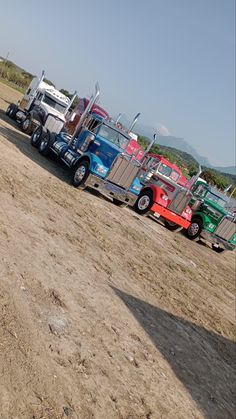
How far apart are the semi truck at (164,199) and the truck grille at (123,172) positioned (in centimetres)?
86

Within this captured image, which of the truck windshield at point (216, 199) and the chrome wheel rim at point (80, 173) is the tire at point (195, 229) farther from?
the chrome wheel rim at point (80, 173)

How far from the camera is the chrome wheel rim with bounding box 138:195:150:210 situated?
14192mm

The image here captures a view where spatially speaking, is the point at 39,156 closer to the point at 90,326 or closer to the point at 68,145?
the point at 68,145

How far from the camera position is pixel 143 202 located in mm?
14305

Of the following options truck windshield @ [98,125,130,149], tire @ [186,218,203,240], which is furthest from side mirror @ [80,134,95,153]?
tire @ [186,218,203,240]

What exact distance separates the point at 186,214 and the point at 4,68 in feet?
227

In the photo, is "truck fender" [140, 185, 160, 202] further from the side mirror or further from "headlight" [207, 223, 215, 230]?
"headlight" [207, 223, 215, 230]

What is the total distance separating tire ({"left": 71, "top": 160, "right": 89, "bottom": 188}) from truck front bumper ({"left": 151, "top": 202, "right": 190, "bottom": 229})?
3.24 metres

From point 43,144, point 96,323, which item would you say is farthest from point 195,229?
point 96,323

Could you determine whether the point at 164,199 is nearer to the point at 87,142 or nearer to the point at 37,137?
the point at 87,142

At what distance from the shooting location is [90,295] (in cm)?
563

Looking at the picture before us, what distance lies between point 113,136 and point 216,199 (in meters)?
6.15

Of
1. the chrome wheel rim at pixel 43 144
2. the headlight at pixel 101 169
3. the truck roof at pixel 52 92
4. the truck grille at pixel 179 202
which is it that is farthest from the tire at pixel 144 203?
the truck roof at pixel 52 92

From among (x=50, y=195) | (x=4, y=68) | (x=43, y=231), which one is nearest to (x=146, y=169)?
(x=50, y=195)
